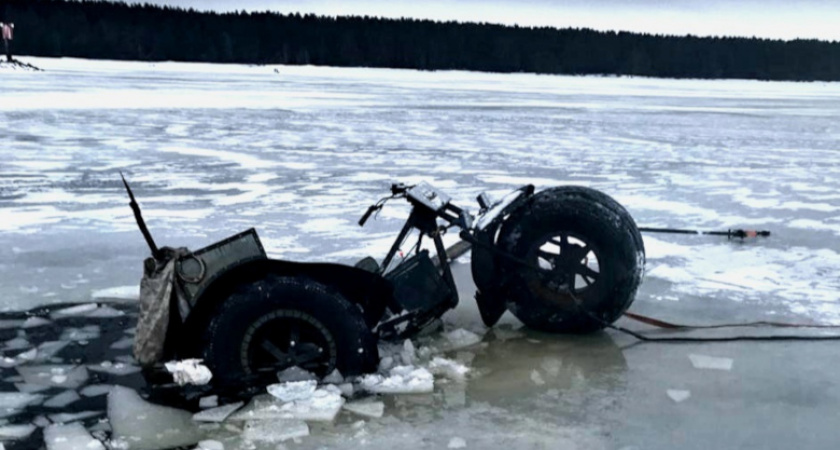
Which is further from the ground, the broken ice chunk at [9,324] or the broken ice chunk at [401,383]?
the broken ice chunk at [9,324]

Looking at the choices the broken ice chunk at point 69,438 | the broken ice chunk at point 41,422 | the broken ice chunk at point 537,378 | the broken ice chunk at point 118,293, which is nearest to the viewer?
the broken ice chunk at point 69,438

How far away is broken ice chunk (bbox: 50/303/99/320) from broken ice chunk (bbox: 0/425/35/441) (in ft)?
5.61

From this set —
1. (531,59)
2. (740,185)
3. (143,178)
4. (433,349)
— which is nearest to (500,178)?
(740,185)

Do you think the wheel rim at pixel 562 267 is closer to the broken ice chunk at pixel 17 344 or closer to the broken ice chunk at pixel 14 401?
the broken ice chunk at pixel 14 401

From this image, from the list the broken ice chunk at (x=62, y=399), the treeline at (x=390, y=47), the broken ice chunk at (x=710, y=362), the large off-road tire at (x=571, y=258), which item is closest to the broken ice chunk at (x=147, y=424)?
the broken ice chunk at (x=62, y=399)

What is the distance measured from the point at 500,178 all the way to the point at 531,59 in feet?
364

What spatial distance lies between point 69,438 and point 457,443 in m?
1.61

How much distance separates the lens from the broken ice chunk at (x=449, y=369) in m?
4.69

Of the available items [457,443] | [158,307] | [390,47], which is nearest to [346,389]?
[457,443]

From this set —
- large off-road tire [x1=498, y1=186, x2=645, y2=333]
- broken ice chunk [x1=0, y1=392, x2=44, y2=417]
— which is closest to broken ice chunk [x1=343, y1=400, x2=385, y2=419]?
large off-road tire [x1=498, y1=186, x2=645, y2=333]

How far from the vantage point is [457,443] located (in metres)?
3.86

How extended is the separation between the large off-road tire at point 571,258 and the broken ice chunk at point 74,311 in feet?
8.53

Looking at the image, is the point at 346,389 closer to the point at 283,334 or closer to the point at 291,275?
the point at 283,334

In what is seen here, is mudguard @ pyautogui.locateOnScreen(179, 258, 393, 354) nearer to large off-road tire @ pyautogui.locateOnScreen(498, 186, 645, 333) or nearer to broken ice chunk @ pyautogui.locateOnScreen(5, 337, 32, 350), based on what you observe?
large off-road tire @ pyautogui.locateOnScreen(498, 186, 645, 333)
